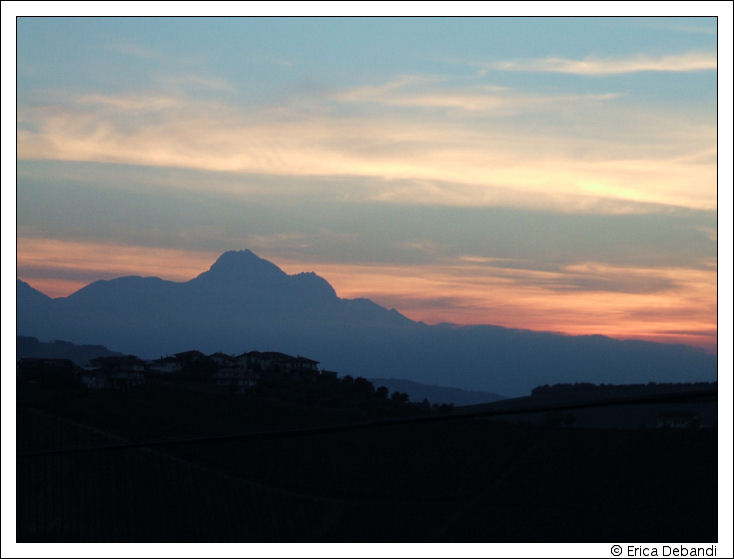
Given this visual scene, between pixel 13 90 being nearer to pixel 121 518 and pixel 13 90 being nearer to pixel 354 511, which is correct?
pixel 354 511

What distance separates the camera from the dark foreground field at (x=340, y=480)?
6925cm

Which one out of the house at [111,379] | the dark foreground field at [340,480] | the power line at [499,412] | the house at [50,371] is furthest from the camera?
the house at [111,379]

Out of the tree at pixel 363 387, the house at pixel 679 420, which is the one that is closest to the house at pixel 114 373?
the tree at pixel 363 387

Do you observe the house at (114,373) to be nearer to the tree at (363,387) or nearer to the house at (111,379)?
the house at (111,379)

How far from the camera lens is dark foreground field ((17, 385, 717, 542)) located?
6925 cm

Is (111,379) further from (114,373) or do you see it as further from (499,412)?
(499,412)

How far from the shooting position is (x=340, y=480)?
76750 mm

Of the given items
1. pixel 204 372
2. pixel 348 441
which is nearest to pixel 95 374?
pixel 204 372

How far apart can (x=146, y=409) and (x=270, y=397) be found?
43.8ft

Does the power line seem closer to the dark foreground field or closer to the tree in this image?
the dark foreground field

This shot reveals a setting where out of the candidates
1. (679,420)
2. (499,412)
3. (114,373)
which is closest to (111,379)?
(114,373)

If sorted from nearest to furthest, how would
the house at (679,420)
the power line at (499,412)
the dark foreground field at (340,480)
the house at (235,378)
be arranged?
the power line at (499,412)
the house at (679,420)
the dark foreground field at (340,480)
the house at (235,378)

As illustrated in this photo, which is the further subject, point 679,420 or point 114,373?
point 114,373

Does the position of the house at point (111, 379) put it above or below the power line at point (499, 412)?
below
